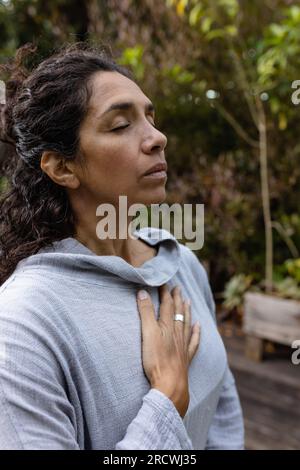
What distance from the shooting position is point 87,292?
0.94 m

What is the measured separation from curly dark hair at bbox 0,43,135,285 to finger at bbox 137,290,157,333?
0.67 ft

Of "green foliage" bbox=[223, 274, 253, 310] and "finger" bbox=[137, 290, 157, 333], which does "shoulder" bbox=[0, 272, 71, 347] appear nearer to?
"finger" bbox=[137, 290, 157, 333]

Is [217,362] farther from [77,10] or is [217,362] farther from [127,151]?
[77,10]

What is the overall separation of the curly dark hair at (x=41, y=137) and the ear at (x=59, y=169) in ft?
0.05

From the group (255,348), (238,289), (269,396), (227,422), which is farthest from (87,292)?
(238,289)

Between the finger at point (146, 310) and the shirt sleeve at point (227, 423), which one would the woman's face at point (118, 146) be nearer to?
the finger at point (146, 310)

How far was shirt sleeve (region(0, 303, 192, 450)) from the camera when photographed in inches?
28.2

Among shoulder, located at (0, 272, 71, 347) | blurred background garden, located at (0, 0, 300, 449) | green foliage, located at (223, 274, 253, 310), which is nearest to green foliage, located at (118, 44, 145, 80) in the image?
blurred background garden, located at (0, 0, 300, 449)

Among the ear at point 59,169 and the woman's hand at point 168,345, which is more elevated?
the ear at point 59,169

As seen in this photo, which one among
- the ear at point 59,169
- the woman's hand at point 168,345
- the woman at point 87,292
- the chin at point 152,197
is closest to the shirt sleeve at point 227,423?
the woman at point 87,292

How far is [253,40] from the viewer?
332cm

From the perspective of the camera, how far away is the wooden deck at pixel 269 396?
6.72ft

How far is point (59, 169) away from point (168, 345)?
16.6 inches

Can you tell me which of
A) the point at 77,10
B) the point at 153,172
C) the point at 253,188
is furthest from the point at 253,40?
the point at 153,172
